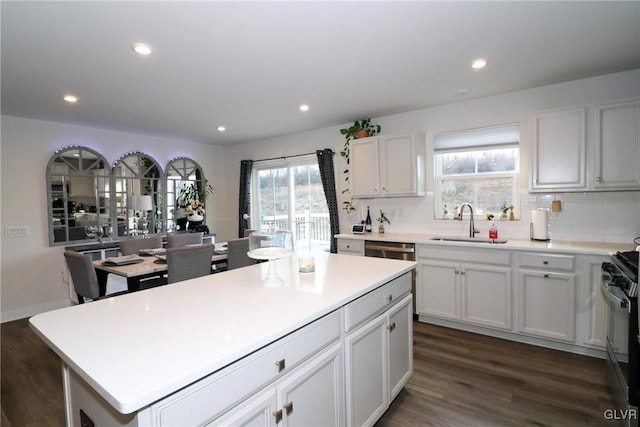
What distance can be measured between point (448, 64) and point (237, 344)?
8.95ft

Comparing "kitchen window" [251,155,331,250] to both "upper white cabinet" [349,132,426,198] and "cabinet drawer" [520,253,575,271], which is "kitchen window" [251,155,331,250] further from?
"cabinet drawer" [520,253,575,271]

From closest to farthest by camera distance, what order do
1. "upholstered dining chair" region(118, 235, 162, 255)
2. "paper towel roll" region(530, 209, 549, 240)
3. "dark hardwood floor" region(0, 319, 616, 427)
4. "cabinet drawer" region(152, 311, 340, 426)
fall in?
"cabinet drawer" region(152, 311, 340, 426)
"dark hardwood floor" region(0, 319, 616, 427)
"paper towel roll" region(530, 209, 549, 240)
"upholstered dining chair" region(118, 235, 162, 255)

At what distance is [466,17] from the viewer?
78.7 inches

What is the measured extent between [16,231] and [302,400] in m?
4.64

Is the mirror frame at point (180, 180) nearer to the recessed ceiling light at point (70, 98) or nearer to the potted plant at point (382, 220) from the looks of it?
the recessed ceiling light at point (70, 98)

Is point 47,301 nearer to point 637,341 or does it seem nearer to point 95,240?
point 95,240

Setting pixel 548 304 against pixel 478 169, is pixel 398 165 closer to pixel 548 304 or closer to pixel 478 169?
pixel 478 169

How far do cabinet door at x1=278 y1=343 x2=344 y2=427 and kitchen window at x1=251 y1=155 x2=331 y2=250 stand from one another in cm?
352

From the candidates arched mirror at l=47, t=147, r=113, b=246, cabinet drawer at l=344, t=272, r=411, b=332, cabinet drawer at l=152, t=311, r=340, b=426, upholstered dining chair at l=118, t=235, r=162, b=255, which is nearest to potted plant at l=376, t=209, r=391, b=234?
cabinet drawer at l=344, t=272, r=411, b=332

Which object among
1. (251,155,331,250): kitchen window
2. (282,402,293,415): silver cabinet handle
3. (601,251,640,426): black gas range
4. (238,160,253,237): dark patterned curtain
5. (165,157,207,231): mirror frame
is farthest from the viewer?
(238,160,253,237): dark patterned curtain

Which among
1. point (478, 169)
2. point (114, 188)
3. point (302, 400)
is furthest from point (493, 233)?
point (114, 188)

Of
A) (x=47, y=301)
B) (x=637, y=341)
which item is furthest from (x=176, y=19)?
(x=47, y=301)

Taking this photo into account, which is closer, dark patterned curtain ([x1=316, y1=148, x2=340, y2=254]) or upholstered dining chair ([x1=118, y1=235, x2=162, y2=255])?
upholstered dining chair ([x1=118, y1=235, x2=162, y2=255])

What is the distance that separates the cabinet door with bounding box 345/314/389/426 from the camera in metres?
1.63
